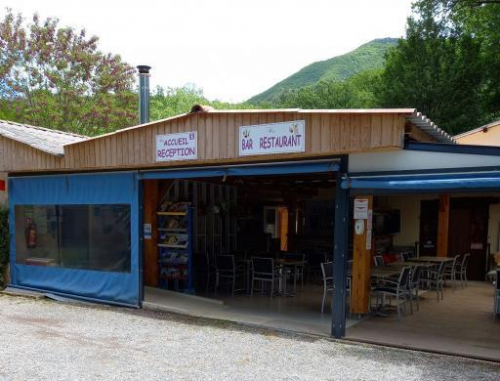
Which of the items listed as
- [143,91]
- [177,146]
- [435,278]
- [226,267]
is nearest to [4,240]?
[143,91]

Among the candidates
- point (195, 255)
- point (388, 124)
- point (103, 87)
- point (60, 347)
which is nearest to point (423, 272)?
point (195, 255)

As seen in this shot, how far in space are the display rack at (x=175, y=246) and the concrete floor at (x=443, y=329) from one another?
3.66 meters

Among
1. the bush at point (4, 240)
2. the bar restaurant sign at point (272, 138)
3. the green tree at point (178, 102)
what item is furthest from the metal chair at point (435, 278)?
the green tree at point (178, 102)

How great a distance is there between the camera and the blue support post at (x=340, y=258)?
20.4 ft

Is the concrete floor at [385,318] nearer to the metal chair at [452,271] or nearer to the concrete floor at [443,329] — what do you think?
the concrete floor at [443,329]

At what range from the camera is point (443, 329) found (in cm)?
679

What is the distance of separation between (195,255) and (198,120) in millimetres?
3498

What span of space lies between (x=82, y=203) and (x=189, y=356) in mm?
4539

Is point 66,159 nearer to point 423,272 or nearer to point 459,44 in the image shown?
point 423,272

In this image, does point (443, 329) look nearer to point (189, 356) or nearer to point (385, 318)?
point (385, 318)

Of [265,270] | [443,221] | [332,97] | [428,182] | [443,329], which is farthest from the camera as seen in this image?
A: [332,97]

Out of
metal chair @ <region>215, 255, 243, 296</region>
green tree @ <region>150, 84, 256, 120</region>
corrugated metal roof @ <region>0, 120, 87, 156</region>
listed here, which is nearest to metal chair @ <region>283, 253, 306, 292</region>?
metal chair @ <region>215, 255, 243, 296</region>

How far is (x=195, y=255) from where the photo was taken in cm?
976

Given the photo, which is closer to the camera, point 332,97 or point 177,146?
point 177,146
